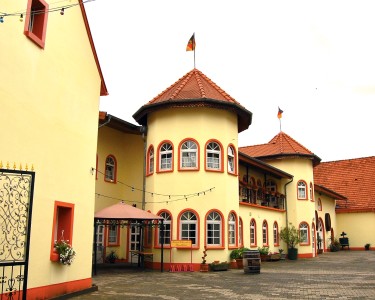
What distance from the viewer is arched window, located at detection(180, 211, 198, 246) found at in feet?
61.9

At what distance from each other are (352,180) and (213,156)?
26515 mm

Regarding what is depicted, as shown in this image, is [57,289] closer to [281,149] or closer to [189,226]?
[189,226]

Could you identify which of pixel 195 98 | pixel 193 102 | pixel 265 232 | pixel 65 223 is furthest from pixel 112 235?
pixel 65 223

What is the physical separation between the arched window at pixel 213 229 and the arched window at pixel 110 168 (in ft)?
16.6

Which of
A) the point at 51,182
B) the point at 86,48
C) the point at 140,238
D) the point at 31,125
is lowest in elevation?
the point at 140,238

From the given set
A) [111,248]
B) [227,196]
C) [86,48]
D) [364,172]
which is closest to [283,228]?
[227,196]

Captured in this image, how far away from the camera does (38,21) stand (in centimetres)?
1048

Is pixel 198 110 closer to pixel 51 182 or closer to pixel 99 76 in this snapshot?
pixel 99 76

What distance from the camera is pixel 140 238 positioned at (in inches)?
781

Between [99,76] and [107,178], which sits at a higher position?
[99,76]

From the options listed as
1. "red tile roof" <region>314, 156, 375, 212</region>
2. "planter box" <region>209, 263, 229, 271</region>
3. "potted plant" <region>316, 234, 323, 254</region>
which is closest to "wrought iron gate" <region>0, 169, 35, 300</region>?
"planter box" <region>209, 263, 229, 271</region>

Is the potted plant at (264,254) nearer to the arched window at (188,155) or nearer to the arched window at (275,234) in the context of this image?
the arched window at (275,234)

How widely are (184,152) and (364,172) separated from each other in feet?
90.8

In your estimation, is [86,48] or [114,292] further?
[86,48]
